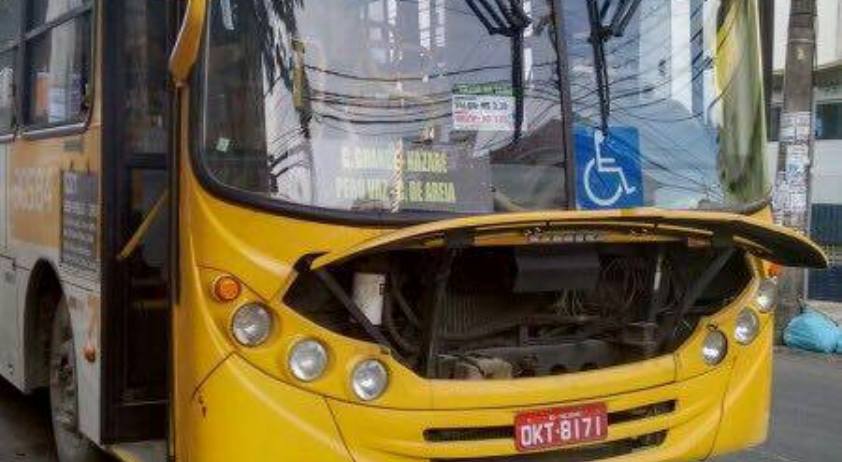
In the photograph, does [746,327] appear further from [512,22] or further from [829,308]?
[829,308]

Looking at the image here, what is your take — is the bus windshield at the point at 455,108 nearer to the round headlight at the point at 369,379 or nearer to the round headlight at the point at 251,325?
the round headlight at the point at 251,325

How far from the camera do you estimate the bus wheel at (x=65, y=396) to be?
542 cm

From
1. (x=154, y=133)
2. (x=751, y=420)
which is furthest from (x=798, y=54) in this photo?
(x=154, y=133)

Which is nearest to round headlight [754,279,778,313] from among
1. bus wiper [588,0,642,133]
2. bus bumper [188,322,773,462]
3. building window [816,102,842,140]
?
bus bumper [188,322,773,462]

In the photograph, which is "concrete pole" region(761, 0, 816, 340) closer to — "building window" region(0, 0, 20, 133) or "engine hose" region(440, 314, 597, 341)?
"engine hose" region(440, 314, 597, 341)

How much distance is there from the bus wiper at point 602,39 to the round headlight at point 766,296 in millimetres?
1002

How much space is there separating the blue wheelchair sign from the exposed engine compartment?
18 centimetres

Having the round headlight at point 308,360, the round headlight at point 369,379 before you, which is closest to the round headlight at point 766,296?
the round headlight at point 369,379

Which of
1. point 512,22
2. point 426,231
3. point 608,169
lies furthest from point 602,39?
point 426,231

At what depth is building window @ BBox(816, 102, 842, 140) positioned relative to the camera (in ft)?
52.2

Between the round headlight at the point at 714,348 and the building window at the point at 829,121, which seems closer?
the round headlight at the point at 714,348

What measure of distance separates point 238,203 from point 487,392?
3.50ft

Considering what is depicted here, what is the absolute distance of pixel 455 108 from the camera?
4098 millimetres

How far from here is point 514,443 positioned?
402 cm
